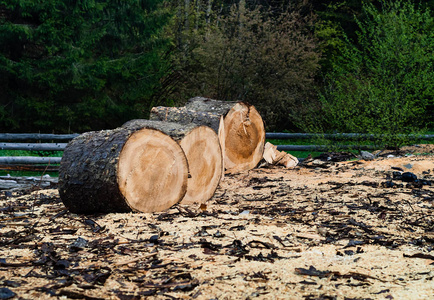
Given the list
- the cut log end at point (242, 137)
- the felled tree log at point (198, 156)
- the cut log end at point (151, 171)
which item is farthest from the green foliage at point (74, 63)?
the cut log end at point (151, 171)

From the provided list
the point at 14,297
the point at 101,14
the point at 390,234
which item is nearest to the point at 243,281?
the point at 14,297

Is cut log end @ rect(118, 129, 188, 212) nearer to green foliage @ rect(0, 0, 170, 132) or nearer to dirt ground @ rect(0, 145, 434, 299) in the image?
dirt ground @ rect(0, 145, 434, 299)

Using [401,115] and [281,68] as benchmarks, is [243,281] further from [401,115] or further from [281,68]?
[281,68]

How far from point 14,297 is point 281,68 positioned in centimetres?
1260

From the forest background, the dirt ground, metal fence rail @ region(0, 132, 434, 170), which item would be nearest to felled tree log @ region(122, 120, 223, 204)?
the dirt ground

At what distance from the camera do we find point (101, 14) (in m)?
13.9

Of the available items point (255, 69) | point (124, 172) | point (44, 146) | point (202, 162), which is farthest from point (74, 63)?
point (124, 172)

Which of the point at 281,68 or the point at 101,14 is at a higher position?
the point at 101,14

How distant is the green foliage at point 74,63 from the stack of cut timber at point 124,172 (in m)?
8.50

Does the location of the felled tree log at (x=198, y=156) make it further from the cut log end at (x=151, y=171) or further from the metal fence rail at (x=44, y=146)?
the metal fence rail at (x=44, y=146)

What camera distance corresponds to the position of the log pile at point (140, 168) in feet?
13.8

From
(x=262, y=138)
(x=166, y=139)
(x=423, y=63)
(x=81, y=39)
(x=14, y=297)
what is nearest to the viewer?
(x=14, y=297)

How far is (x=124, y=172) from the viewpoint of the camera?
419 centimetres

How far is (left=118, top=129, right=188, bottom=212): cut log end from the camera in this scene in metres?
4.24
